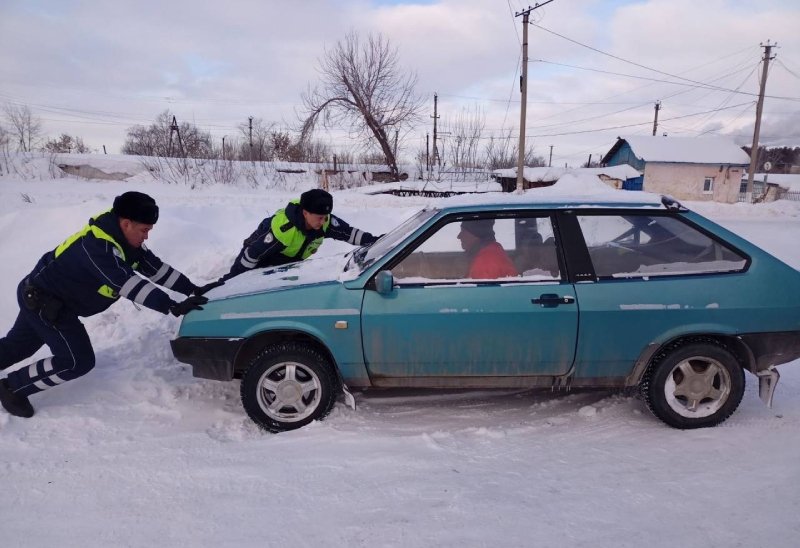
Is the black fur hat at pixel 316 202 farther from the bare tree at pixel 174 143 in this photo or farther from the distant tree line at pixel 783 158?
the distant tree line at pixel 783 158

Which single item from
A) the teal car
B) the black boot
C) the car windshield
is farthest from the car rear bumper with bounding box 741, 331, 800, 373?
the black boot

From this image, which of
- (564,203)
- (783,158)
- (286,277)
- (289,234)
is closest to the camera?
(564,203)

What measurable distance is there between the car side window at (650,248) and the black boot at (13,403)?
13.1 ft

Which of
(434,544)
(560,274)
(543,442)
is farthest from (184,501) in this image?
(560,274)

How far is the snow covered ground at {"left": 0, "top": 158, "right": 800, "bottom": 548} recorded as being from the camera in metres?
2.37

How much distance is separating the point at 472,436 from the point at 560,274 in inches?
47.5

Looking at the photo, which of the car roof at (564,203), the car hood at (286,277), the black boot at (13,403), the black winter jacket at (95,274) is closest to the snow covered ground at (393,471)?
the black boot at (13,403)

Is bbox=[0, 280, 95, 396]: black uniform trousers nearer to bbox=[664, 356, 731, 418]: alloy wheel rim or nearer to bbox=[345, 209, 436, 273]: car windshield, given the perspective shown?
Answer: bbox=[345, 209, 436, 273]: car windshield

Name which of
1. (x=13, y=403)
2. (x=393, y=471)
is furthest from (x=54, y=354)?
(x=393, y=471)

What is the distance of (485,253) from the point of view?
10.9 feet

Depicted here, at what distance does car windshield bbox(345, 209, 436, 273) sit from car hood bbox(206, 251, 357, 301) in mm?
88

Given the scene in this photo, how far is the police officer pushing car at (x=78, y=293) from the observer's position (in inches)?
133

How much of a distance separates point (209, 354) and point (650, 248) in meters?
3.05

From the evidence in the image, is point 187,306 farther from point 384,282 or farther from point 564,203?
point 564,203
